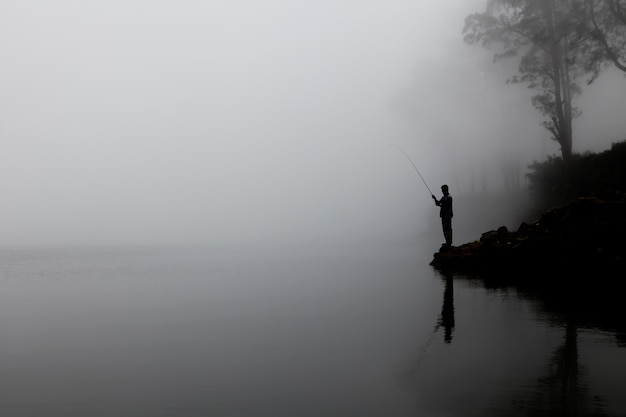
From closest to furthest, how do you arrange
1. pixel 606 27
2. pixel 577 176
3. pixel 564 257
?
pixel 564 257 < pixel 577 176 < pixel 606 27

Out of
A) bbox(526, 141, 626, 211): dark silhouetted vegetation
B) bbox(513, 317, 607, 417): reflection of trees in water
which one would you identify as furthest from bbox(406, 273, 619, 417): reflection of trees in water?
bbox(526, 141, 626, 211): dark silhouetted vegetation

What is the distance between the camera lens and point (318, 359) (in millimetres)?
5465

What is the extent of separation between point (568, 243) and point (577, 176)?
12.6 metres

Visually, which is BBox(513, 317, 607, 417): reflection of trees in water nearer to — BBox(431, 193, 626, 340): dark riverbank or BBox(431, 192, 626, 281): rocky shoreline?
BBox(431, 193, 626, 340): dark riverbank

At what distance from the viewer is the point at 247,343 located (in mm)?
6414

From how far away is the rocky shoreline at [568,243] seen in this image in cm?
1230

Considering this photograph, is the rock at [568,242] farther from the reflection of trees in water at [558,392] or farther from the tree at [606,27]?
the tree at [606,27]

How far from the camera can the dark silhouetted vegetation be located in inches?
829

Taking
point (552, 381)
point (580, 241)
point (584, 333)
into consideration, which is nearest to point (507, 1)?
point (580, 241)

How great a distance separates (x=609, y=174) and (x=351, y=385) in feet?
71.0

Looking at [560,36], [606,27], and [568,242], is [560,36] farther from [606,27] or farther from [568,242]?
[568,242]

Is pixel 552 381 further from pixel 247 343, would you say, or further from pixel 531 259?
pixel 531 259

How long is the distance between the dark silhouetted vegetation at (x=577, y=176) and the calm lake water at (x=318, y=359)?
1418cm

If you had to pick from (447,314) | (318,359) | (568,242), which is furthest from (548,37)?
(318,359)
